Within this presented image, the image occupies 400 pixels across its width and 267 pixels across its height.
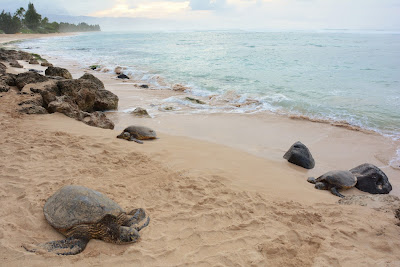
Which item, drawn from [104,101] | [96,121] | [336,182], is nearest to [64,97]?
[96,121]

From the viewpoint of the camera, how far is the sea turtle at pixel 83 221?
2684mm

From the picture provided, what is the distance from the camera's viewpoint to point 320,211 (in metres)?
3.70

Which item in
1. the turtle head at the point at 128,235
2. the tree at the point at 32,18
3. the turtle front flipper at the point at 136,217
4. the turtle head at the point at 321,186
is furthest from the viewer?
the tree at the point at 32,18

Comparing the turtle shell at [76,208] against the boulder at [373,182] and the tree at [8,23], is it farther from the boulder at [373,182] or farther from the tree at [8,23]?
the tree at [8,23]

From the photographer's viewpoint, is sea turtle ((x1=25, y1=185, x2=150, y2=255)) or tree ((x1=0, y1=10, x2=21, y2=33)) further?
tree ((x1=0, y1=10, x2=21, y2=33))

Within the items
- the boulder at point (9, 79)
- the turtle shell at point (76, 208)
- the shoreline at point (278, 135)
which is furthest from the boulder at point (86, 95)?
the turtle shell at point (76, 208)

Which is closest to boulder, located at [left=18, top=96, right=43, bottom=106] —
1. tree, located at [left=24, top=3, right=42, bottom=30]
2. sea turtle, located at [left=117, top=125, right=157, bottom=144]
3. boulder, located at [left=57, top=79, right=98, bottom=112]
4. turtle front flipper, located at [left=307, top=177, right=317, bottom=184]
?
boulder, located at [left=57, top=79, right=98, bottom=112]

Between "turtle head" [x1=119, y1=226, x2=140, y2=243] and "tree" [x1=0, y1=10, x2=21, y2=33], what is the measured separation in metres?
77.9

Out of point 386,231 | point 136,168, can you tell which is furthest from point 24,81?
point 386,231

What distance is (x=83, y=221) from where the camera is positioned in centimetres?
273

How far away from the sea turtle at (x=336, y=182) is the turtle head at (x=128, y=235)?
3297 millimetres

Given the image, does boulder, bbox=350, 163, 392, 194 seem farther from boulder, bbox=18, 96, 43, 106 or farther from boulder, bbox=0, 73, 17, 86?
boulder, bbox=0, 73, 17, 86

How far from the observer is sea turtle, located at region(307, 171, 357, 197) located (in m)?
4.49

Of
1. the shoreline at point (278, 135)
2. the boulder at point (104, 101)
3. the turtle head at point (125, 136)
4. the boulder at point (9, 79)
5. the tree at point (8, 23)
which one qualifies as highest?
the tree at point (8, 23)
